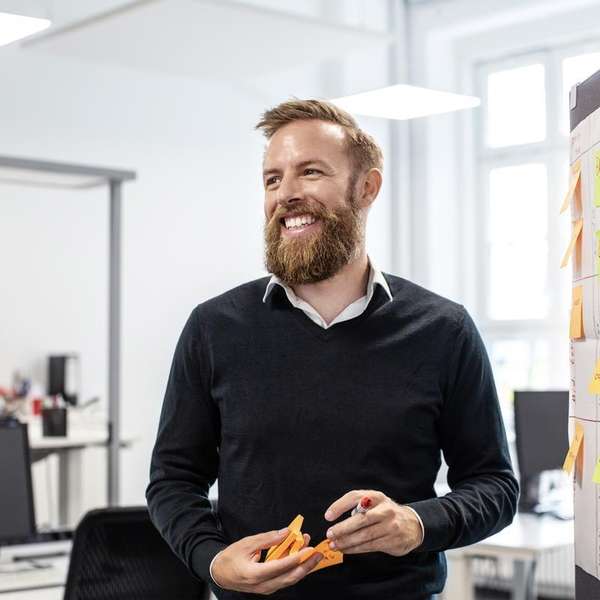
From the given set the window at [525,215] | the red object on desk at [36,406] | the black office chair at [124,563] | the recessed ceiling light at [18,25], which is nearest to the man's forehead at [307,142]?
the black office chair at [124,563]

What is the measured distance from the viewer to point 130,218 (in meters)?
6.32

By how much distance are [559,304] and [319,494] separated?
4.99 meters

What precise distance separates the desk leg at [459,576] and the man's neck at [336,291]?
6.61ft

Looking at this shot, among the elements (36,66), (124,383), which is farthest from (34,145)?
(124,383)

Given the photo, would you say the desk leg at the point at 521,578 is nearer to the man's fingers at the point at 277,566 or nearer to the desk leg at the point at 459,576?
the desk leg at the point at 459,576

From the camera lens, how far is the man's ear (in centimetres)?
208

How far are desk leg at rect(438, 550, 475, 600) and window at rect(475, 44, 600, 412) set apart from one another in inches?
113

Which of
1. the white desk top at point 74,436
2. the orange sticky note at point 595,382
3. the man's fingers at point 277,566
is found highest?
the orange sticky note at point 595,382

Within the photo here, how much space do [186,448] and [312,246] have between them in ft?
1.33

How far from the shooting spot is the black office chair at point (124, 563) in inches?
98.0

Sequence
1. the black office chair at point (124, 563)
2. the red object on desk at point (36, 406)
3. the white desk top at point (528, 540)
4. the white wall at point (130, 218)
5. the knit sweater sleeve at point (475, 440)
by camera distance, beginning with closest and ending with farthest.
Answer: the knit sweater sleeve at point (475, 440) < the black office chair at point (124, 563) < the white desk top at point (528, 540) < the red object on desk at point (36, 406) < the white wall at point (130, 218)

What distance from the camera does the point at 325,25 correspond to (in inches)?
192

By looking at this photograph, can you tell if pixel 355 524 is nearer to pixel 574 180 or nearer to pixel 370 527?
pixel 370 527

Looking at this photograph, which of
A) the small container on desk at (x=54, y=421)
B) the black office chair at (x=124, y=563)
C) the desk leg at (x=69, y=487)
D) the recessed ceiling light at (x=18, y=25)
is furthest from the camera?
the desk leg at (x=69, y=487)
